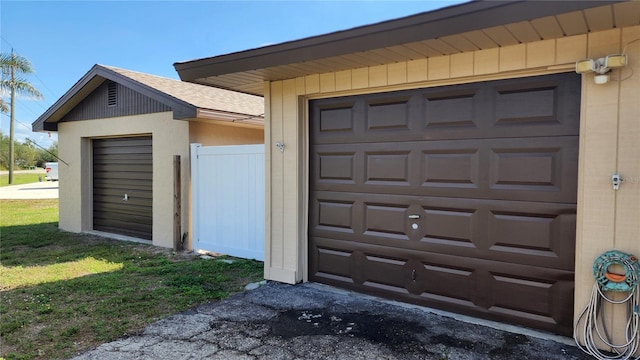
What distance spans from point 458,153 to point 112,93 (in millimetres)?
7528

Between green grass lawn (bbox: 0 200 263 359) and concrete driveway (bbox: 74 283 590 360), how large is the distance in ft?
1.19

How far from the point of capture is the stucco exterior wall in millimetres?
7549

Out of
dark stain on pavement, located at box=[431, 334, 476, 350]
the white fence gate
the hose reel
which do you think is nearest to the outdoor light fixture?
the hose reel

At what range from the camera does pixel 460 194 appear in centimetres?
399

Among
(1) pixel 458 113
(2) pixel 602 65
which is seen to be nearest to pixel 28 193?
(1) pixel 458 113

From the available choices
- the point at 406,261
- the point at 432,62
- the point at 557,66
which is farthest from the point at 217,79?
the point at 557,66

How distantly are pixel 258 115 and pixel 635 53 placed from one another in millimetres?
6307

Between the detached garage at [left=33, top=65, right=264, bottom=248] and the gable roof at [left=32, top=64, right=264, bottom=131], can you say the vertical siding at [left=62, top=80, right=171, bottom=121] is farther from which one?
the gable roof at [left=32, top=64, right=264, bottom=131]

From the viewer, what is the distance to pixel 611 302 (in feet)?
10.5

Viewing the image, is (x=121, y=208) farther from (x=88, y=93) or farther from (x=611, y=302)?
(x=611, y=302)

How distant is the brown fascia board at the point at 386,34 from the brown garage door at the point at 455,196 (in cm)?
90

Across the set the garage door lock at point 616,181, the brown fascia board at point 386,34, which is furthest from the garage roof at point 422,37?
the garage door lock at point 616,181

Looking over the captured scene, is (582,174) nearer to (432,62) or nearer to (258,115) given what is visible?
(432,62)

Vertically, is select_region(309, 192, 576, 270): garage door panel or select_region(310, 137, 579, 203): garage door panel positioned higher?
select_region(310, 137, 579, 203): garage door panel
